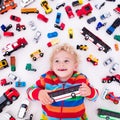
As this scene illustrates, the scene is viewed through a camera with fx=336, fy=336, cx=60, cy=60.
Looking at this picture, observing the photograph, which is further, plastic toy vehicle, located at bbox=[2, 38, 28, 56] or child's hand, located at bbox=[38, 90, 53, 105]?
plastic toy vehicle, located at bbox=[2, 38, 28, 56]

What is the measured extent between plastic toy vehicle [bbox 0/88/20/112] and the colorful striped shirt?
87mm

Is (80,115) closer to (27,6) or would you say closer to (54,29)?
(54,29)

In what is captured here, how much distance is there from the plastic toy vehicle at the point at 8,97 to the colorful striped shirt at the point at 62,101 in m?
0.09

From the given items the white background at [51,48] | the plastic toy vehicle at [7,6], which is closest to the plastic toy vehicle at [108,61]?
the white background at [51,48]

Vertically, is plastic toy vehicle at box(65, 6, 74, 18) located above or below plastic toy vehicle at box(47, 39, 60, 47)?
above

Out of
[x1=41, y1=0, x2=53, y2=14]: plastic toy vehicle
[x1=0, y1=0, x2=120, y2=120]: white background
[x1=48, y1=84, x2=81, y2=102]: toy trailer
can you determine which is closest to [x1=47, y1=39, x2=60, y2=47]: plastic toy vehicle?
[x1=0, y1=0, x2=120, y2=120]: white background

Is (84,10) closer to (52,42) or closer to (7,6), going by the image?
(52,42)

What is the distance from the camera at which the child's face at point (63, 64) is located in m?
1.22

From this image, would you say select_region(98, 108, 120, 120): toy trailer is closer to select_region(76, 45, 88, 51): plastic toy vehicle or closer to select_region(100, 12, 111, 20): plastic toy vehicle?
select_region(76, 45, 88, 51): plastic toy vehicle

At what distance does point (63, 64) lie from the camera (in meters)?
1.21

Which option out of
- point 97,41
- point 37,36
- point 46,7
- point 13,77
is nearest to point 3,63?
point 13,77

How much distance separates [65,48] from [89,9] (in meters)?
0.23

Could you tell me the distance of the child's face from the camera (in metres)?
1.22

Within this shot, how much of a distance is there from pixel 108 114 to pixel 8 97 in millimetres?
402
